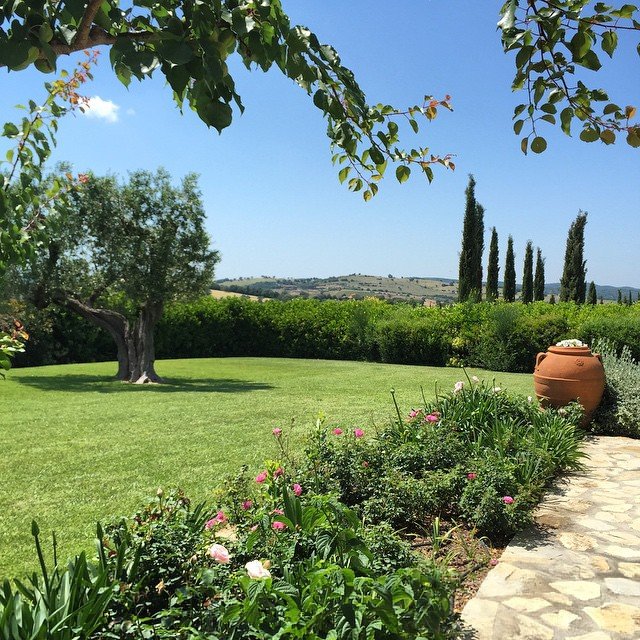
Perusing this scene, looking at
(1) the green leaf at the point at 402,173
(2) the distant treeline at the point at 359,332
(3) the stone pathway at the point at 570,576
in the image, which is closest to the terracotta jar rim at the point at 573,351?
(3) the stone pathway at the point at 570,576

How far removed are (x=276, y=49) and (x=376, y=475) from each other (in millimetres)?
A: 3389

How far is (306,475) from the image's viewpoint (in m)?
4.05

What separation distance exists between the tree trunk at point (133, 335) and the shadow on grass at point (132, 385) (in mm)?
442

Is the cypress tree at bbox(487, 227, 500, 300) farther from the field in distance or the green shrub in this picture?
the green shrub

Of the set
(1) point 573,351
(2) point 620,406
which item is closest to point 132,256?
(1) point 573,351

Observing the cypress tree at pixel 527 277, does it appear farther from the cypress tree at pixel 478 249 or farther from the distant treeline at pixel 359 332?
the distant treeline at pixel 359 332

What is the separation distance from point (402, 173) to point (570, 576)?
2606 mm

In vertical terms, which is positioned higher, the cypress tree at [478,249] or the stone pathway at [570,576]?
the cypress tree at [478,249]

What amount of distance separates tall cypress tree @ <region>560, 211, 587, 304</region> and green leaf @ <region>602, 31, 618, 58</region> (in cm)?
3361

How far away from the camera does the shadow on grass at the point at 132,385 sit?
1209cm

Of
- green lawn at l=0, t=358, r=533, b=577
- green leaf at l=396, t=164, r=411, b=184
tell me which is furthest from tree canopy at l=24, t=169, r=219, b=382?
green leaf at l=396, t=164, r=411, b=184

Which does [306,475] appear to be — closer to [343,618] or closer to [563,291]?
[343,618]

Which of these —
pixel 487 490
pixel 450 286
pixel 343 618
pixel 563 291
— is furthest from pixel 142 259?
pixel 450 286

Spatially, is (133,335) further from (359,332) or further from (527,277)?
(527,277)
